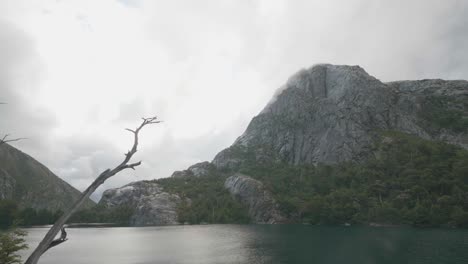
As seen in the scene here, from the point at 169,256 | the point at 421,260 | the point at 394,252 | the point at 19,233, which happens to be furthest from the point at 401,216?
the point at 19,233

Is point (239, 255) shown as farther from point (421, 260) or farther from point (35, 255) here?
point (35, 255)

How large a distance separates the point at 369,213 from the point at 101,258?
160250 millimetres

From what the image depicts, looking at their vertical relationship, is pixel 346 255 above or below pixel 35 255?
below

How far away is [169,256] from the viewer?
87125mm

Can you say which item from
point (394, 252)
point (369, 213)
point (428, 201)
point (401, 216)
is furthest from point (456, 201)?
point (394, 252)

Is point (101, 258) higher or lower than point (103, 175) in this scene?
lower

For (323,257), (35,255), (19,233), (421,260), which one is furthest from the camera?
(323,257)

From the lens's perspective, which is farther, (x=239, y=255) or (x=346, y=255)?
(x=239, y=255)

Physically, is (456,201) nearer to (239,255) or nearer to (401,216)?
(401,216)

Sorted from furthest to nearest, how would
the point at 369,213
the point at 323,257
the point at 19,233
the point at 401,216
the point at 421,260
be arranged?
1. the point at 369,213
2. the point at 401,216
3. the point at 323,257
4. the point at 421,260
5. the point at 19,233

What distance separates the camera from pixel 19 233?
38156mm

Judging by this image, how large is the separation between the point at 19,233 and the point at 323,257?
62782 mm

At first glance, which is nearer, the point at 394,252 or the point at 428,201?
the point at 394,252

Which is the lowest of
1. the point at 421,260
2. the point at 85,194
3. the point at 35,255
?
the point at 421,260
